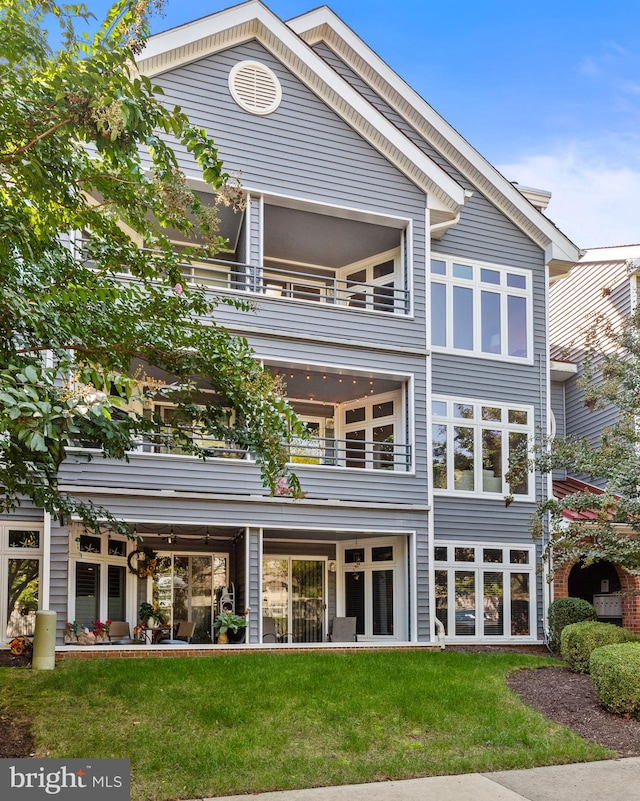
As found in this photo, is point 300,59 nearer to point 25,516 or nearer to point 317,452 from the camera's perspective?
point 317,452

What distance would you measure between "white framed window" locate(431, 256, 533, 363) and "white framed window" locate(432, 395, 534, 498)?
126cm

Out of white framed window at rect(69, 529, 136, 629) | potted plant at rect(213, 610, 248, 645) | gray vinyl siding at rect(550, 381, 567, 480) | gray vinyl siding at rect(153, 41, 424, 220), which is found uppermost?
gray vinyl siding at rect(153, 41, 424, 220)

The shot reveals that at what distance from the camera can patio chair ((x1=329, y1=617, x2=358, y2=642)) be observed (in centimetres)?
1711

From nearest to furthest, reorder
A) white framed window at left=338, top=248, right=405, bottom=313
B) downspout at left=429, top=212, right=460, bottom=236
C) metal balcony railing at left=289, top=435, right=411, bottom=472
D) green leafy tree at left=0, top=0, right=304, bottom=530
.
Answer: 1. green leafy tree at left=0, top=0, right=304, bottom=530
2. metal balcony railing at left=289, top=435, right=411, bottom=472
3. downspout at left=429, top=212, right=460, bottom=236
4. white framed window at left=338, top=248, right=405, bottom=313

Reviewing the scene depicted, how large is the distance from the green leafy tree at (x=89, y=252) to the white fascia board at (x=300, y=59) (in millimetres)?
7462

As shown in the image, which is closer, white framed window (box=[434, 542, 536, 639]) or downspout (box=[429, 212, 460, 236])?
white framed window (box=[434, 542, 536, 639])

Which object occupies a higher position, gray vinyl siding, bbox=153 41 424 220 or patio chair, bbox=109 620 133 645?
gray vinyl siding, bbox=153 41 424 220

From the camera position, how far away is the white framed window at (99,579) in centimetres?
1555

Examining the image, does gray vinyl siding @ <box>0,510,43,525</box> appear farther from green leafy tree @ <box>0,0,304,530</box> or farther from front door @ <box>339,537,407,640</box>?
front door @ <box>339,537,407,640</box>

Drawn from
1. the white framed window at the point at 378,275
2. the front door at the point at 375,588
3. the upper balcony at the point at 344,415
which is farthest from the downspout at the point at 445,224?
the front door at the point at 375,588

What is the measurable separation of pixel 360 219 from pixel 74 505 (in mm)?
9151

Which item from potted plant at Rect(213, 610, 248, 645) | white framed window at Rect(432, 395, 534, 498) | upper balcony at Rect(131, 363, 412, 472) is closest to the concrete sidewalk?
potted plant at Rect(213, 610, 248, 645)

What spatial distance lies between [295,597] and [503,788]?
11.3 metres

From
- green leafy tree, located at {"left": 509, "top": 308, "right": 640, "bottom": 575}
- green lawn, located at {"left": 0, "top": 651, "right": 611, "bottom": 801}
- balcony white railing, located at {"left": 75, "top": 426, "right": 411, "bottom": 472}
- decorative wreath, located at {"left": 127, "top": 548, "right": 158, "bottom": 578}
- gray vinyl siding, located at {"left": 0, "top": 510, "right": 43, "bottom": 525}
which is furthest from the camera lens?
decorative wreath, located at {"left": 127, "top": 548, "right": 158, "bottom": 578}
